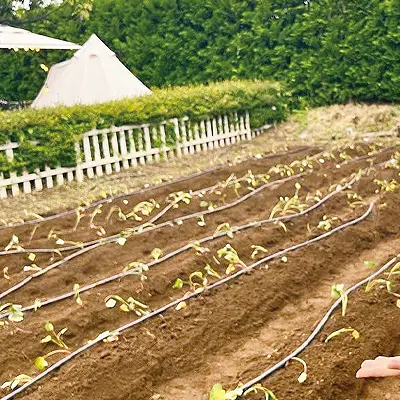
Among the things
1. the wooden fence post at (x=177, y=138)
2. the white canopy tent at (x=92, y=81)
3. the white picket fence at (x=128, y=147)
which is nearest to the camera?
the white picket fence at (x=128, y=147)

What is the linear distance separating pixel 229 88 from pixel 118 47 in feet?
18.3

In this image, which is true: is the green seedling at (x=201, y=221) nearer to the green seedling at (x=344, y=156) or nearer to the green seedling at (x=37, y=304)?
the green seedling at (x=37, y=304)

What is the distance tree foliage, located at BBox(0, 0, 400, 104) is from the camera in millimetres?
14516

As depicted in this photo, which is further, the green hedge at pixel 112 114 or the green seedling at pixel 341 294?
the green hedge at pixel 112 114

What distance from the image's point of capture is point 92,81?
45.9 feet

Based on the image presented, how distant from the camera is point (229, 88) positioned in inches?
542

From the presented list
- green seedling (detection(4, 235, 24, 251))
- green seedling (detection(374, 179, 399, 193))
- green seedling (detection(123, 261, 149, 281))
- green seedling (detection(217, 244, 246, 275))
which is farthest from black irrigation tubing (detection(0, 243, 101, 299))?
green seedling (detection(374, 179, 399, 193))

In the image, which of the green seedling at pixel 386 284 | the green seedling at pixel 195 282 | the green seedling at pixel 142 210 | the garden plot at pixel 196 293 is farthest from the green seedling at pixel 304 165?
the green seedling at pixel 386 284

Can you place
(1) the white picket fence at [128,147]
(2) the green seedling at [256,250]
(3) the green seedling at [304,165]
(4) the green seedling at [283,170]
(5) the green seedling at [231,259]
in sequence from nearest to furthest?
(5) the green seedling at [231,259] → (2) the green seedling at [256,250] → (4) the green seedling at [283,170] → (1) the white picket fence at [128,147] → (3) the green seedling at [304,165]

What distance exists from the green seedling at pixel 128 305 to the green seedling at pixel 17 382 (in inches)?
37.9

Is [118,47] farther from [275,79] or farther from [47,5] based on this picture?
[275,79]

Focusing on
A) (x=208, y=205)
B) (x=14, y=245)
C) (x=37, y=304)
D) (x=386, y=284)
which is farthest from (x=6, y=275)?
(x=386, y=284)

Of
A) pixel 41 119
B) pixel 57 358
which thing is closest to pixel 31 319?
pixel 57 358

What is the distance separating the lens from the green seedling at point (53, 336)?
4.60 meters
